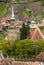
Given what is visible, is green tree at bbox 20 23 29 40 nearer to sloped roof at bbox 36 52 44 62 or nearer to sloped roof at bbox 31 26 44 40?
sloped roof at bbox 31 26 44 40

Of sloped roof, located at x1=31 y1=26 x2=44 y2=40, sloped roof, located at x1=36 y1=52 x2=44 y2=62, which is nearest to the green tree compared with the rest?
sloped roof, located at x1=31 y1=26 x2=44 y2=40

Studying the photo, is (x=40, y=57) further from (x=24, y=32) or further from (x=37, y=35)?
(x=24, y=32)

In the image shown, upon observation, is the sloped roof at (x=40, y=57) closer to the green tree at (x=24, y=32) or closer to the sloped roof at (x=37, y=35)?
the sloped roof at (x=37, y=35)

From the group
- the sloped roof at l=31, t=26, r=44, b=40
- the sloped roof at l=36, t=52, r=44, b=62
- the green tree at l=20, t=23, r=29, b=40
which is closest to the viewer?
the sloped roof at l=36, t=52, r=44, b=62

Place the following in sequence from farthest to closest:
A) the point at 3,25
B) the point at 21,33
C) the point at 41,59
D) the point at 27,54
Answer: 1. the point at 3,25
2. the point at 21,33
3. the point at 27,54
4. the point at 41,59

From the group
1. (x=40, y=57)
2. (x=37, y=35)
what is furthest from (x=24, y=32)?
(x=40, y=57)

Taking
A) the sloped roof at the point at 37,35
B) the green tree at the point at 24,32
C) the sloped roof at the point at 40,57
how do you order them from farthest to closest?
the green tree at the point at 24,32 < the sloped roof at the point at 37,35 < the sloped roof at the point at 40,57

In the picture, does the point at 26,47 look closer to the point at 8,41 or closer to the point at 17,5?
the point at 8,41

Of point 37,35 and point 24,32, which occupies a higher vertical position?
point 24,32

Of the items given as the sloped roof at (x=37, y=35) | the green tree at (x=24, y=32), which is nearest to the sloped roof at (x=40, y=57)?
the sloped roof at (x=37, y=35)

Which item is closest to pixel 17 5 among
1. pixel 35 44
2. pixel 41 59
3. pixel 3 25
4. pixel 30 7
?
pixel 30 7

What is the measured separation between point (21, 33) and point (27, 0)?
22361 millimetres

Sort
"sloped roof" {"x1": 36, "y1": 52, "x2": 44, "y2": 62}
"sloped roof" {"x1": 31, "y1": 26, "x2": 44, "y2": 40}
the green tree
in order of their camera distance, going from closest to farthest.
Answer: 1. "sloped roof" {"x1": 36, "y1": 52, "x2": 44, "y2": 62}
2. "sloped roof" {"x1": 31, "y1": 26, "x2": 44, "y2": 40}
3. the green tree

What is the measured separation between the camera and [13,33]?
221ft
